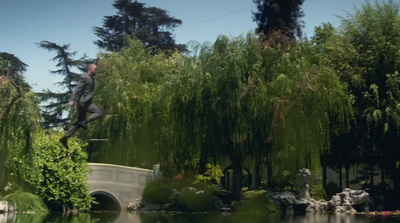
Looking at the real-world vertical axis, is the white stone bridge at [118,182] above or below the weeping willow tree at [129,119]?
Result: below

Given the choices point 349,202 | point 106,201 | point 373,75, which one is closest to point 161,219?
point 106,201

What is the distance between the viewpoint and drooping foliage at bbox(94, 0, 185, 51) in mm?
51219

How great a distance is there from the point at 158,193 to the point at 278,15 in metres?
15.9

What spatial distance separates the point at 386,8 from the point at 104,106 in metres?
16.3

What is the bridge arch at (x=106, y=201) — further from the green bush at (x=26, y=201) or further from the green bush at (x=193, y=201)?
the green bush at (x=26, y=201)

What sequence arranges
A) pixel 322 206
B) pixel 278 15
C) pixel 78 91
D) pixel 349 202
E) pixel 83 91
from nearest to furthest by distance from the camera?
pixel 78 91 → pixel 83 91 → pixel 349 202 → pixel 322 206 → pixel 278 15

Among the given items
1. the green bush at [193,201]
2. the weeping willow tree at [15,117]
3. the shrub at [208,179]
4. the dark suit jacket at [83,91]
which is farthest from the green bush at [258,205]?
the dark suit jacket at [83,91]

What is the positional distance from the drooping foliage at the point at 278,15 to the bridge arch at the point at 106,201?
15554 millimetres

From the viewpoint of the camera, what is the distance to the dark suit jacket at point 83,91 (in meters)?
13.3

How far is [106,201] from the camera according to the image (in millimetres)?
32094

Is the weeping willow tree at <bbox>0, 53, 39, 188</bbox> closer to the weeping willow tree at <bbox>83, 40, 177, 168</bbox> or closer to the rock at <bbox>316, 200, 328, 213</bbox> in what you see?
the weeping willow tree at <bbox>83, 40, 177, 168</bbox>

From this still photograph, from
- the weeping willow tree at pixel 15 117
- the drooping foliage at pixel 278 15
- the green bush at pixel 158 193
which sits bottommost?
the green bush at pixel 158 193

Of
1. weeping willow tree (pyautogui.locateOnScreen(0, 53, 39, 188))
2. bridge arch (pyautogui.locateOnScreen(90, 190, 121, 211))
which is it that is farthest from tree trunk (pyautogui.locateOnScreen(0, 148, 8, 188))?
bridge arch (pyautogui.locateOnScreen(90, 190, 121, 211))

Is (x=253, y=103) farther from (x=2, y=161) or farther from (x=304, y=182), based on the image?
(x=2, y=161)
